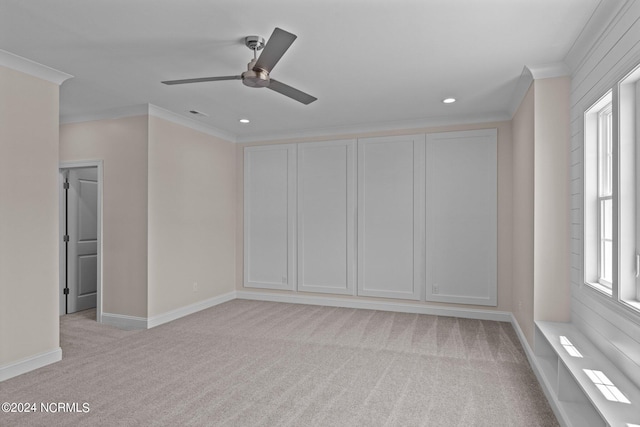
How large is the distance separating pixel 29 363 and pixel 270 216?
3.44m

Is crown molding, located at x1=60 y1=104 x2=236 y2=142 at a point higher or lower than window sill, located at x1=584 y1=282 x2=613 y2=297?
higher

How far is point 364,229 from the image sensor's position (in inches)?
211

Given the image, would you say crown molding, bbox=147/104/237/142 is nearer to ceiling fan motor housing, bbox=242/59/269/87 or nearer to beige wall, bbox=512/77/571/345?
ceiling fan motor housing, bbox=242/59/269/87

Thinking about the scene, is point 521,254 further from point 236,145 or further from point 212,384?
point 236,145

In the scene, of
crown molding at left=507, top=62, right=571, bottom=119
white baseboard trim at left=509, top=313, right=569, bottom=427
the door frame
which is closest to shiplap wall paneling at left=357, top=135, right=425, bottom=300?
white baseboard trim at left=509, top=313, right=569, bottom=427

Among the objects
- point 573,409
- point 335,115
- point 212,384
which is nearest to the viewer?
point 573,409

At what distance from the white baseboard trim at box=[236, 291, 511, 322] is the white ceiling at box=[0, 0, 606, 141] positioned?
2.60m

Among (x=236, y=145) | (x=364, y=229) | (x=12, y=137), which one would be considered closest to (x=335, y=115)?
(x=364, y=229)

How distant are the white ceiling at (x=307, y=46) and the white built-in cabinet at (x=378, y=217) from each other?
87 centimetres

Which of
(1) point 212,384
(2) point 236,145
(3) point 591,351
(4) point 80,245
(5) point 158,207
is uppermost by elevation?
(2) point 236,145

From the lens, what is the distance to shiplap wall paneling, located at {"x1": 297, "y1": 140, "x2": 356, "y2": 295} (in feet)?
17.8

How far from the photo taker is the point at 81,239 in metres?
5.20

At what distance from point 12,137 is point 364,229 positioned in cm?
402

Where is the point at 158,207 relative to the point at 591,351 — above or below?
above
